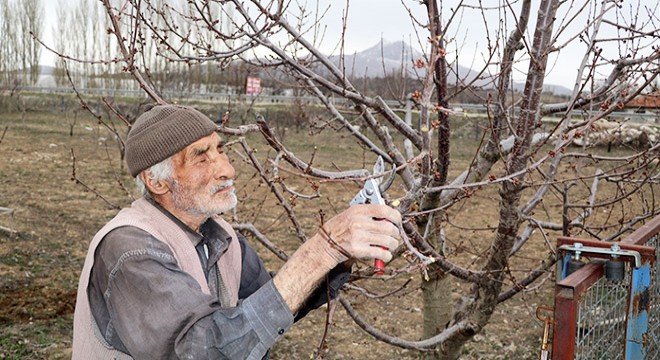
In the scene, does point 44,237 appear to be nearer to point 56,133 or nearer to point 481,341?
point 481,341

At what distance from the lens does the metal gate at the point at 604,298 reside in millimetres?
1899

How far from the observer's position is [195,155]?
7.91 feet

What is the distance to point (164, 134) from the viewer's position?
2371 millimetres

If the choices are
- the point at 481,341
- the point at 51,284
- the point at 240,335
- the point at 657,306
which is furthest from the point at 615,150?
the point at 240,335

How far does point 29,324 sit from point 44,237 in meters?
3.40

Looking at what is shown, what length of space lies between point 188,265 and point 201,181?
12.5 inches

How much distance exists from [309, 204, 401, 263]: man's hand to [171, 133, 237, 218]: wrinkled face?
58 centimetres

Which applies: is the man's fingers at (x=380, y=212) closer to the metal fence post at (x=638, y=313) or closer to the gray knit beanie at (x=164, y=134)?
the gray knit beanie at (x=164, y=134)

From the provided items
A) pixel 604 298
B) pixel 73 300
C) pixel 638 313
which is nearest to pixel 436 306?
pixel 638 313

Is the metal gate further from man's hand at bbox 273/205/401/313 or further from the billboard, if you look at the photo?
the billboard

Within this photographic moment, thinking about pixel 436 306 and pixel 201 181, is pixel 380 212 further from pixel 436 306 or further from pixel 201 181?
pixel 436 306

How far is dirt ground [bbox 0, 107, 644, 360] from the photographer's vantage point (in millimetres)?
6258

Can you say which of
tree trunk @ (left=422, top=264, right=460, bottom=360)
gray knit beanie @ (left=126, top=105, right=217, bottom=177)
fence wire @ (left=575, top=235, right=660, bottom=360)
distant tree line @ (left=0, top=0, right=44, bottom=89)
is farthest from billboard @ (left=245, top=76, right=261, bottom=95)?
distant tree line @ (left=0, top=0, right=44, bottom=89)

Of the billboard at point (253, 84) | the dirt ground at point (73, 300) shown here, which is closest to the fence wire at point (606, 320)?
the dirt ground at point (73, 300)
